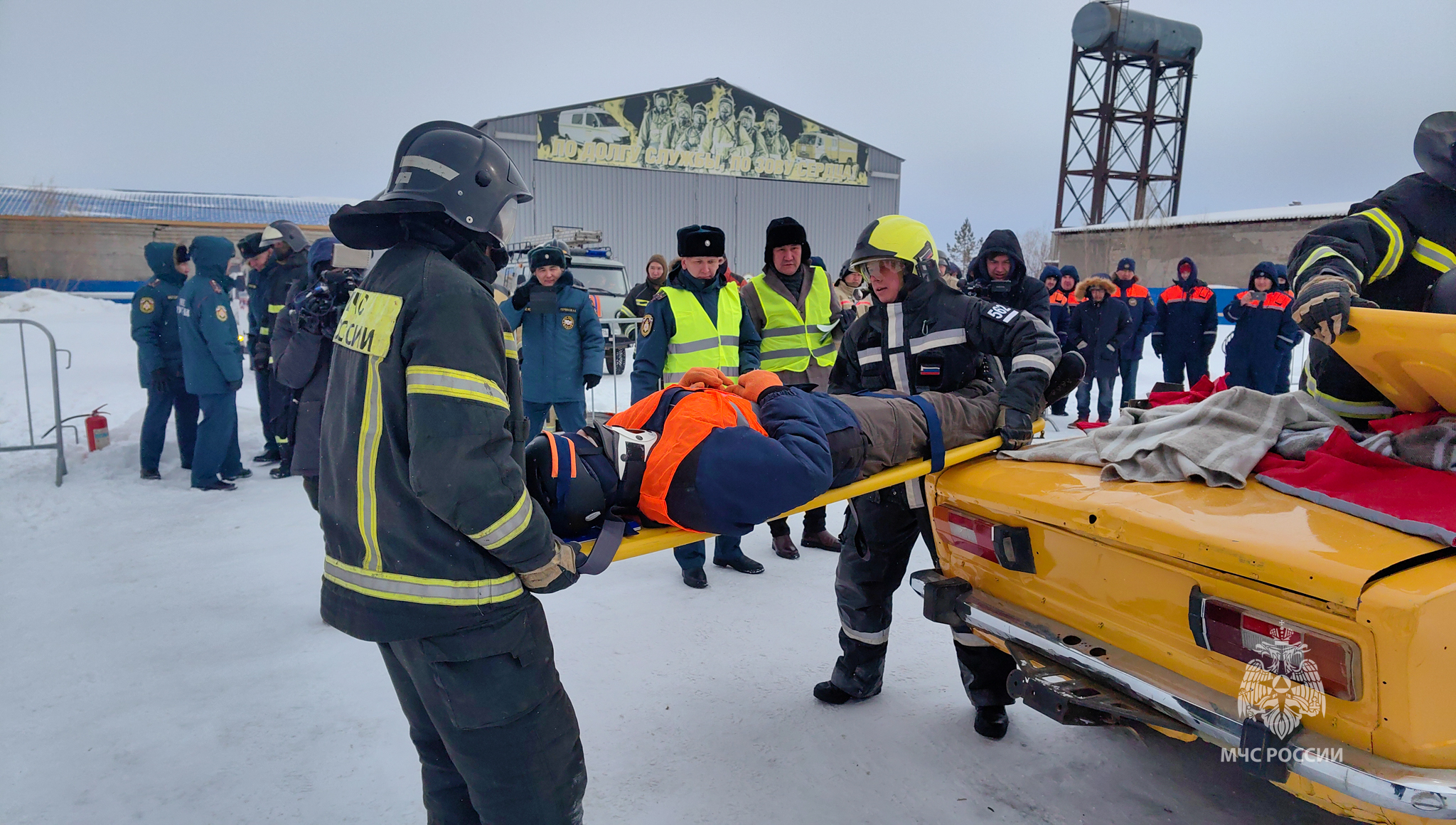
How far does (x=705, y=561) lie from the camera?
4.88 meters

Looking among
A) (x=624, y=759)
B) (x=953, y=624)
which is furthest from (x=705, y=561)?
(x=953, y=624)

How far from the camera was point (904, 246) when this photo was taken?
9.91ft

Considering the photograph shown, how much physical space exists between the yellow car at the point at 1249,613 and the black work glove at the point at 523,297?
389 centimetres

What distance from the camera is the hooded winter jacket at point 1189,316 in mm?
9273

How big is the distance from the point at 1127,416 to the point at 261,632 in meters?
4.02

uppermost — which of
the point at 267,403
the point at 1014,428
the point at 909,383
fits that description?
the point at 909,383

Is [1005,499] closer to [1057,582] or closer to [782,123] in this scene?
[1057,582]

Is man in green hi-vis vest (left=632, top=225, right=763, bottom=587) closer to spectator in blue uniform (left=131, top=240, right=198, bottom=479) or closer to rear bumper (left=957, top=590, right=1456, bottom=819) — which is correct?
rear bumper (left=957, top=590, right=1456, bottom=819)

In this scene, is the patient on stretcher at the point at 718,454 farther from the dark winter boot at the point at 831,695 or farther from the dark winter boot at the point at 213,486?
the dark winter boot at the point at 213,486

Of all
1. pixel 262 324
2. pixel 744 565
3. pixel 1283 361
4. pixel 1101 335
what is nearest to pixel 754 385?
pixel 744 565

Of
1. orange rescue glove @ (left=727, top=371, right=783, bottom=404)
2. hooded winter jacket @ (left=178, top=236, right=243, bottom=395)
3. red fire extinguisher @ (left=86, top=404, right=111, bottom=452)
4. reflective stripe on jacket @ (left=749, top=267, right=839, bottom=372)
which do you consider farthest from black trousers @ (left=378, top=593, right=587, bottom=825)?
red fire extinguisher @ (left=86, top=404, right=111, bottom=452)

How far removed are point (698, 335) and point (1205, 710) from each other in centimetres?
330

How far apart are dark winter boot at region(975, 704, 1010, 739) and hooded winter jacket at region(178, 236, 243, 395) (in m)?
5.92

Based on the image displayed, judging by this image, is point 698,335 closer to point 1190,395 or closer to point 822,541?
point 822,541
